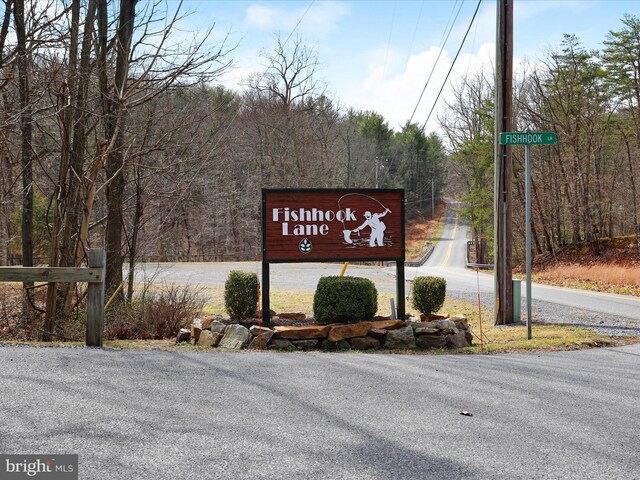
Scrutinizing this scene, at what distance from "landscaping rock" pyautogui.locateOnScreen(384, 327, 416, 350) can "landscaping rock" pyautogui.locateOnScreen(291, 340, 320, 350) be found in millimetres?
1141

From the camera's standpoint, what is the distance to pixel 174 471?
3721 millimetres

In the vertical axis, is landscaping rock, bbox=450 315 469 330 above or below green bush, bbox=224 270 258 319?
below

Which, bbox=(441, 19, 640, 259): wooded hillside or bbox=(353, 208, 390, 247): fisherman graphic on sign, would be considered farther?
bbox=(441, 19, 640, 259): wooded hillside

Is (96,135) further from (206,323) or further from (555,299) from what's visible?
(555,299)

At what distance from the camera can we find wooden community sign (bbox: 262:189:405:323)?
33.6ft

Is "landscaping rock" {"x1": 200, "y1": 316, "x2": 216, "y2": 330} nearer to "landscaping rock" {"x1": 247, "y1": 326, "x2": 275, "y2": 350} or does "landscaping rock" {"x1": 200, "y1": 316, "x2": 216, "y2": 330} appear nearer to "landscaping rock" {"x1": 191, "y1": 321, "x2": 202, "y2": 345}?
"landscaping rock" {"x1": 191, "y1": 321, "x2": 202, "y2": 345}

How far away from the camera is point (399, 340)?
966cm

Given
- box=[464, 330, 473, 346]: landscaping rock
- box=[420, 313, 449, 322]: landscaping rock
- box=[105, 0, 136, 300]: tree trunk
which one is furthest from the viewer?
box=[105, 0, 136, 300]: tree trunk

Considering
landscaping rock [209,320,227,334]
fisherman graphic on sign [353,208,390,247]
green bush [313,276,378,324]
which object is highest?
fisherman graphic on sign [353,208,390,247]

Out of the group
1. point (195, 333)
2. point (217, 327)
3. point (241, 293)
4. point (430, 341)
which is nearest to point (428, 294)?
point (430, 341)

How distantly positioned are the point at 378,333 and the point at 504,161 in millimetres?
4690

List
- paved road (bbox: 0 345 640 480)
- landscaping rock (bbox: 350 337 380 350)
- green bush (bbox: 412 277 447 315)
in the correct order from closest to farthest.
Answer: paved road (bbox: 0 345 640 480) → landscaping rock (bbox: 350 337 380 350) → green bush (bbox: 412 277 447 315)

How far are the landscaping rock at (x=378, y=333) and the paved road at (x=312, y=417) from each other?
224cm

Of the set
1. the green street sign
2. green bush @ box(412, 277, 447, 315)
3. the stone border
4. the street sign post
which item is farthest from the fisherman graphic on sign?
the green street sign
